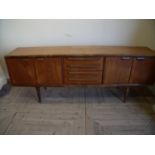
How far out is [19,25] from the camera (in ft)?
7.27

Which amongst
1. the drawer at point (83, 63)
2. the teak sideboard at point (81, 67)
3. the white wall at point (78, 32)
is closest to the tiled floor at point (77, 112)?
the teak sideboard at point (81, 67)

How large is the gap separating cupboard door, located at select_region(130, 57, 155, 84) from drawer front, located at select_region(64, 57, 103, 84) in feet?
1.33

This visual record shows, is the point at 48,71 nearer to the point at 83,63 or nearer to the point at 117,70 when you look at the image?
the point at 83,63

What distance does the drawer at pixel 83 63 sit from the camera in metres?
1.71

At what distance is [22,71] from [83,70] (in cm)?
74

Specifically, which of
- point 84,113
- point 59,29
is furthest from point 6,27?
point 84,113

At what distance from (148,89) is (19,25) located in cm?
221

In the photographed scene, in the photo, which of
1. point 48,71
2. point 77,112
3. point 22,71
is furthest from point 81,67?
point 22,71

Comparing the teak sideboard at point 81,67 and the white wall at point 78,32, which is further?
the white wall at point 78,32

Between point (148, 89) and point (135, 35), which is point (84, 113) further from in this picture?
point (135, 35)

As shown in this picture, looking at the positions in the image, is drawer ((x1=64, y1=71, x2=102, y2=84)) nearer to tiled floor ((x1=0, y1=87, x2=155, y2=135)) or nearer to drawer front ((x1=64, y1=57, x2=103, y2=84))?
drawer front ((x1=64, y1=57, x2=103, y2=84))

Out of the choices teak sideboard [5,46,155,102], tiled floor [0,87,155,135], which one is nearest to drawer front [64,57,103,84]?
teak sideboard [5,46,155,102]

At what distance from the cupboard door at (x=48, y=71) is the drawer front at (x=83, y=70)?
0.09 m

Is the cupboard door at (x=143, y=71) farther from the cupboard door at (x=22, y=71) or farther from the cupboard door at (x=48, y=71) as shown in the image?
the cupboard door at (x=22, y=71)
